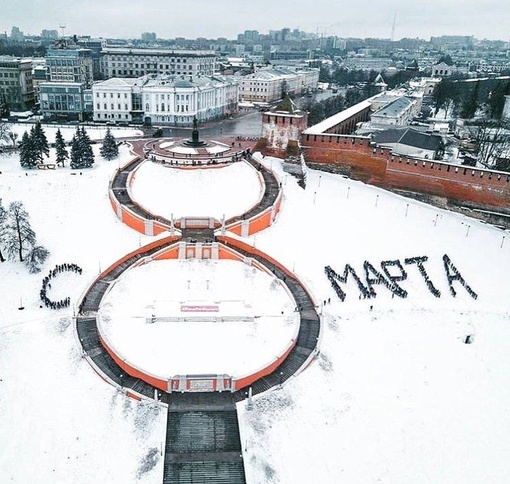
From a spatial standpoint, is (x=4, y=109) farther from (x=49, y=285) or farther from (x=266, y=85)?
(x=49, y=285)

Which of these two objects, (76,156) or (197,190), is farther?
(76,156)

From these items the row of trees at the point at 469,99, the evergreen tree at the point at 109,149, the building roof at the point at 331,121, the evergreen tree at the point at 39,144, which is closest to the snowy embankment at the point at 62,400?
the evergreen tree at the point at 39,144

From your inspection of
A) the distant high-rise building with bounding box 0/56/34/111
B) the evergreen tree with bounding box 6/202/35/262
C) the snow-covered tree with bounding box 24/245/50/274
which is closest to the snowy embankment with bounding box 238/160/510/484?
the snow-covered tree with bounding box 24/245/50/274

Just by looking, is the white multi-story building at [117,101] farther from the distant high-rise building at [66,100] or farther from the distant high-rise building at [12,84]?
the distant high-rise building at [12,84]

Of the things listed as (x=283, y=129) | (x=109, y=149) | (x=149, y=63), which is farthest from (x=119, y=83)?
(x=283, y=129)

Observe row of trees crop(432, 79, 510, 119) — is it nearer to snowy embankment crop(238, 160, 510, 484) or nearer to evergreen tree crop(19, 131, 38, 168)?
snowy embankment crop(238, 160, 510, 484)

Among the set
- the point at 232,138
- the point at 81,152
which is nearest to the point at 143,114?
the point at 232,138

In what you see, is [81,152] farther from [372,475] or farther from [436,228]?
[372,475]
